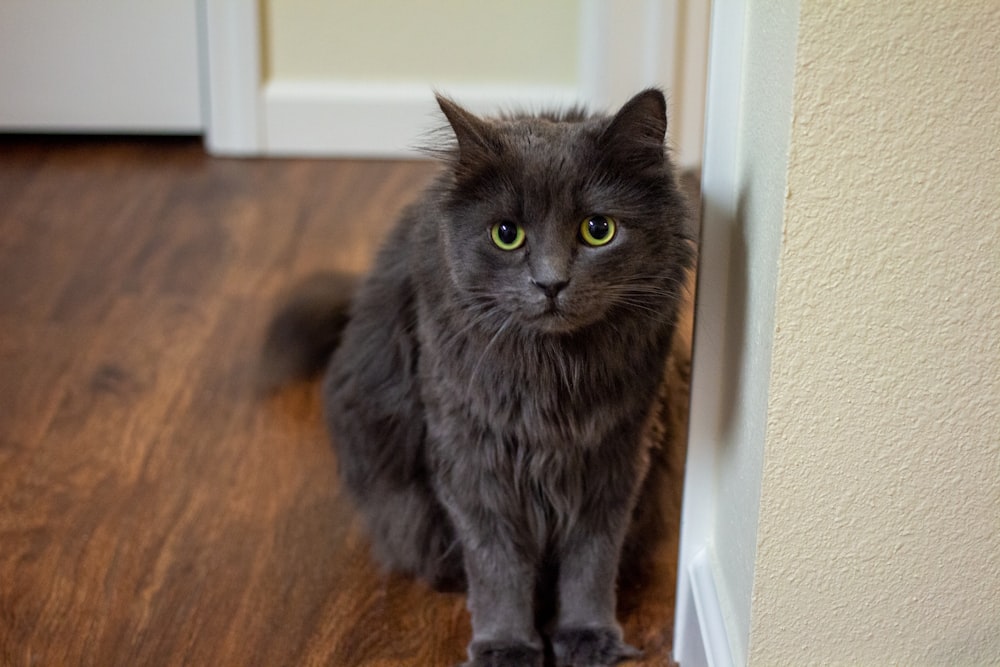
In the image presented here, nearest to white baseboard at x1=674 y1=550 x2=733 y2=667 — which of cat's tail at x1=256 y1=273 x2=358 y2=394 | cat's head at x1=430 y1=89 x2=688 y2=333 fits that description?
cat's head at x1=430 y1=89 x2=688 y2=333

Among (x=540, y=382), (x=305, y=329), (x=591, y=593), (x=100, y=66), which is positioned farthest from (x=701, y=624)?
(x=100, y=66)

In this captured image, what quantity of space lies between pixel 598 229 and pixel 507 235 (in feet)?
0.31

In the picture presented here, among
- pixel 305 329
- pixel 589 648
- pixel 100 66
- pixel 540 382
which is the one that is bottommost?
pixel 589 648

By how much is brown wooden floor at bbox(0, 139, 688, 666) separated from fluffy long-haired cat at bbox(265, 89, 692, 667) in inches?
4.4

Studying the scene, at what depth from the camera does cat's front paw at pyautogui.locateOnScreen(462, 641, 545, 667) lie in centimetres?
142

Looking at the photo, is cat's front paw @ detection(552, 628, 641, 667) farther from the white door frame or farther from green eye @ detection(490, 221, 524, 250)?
the white door frame

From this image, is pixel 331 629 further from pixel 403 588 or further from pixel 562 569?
pixel 562 569

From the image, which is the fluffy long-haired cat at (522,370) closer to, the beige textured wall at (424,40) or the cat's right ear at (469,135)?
the cat's right ear at (469,135)

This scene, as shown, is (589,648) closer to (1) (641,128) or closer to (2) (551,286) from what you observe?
(2) (551,286)

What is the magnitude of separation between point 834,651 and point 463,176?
2.01 feet

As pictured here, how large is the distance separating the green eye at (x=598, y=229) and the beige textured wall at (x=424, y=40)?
6.52 ft

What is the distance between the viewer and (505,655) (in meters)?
1.42

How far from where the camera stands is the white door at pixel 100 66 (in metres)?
3.11

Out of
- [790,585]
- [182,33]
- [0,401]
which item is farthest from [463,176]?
[182,33]
